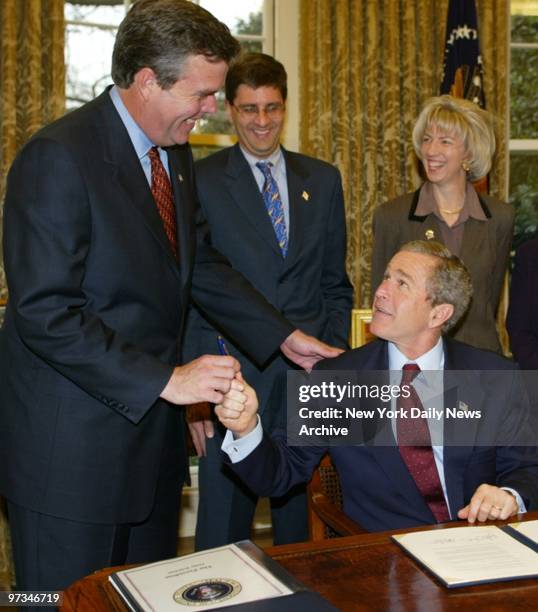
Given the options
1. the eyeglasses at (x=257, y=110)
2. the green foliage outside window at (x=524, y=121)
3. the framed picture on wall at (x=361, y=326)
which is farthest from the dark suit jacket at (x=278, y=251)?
the green foliage outside window at (x=524, y=121)

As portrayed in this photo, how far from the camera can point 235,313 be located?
2.76 metres

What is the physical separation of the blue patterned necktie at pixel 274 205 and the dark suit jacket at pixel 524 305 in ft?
3.18

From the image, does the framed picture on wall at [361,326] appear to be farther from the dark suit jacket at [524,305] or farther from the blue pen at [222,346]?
the blue pen at [222,346]

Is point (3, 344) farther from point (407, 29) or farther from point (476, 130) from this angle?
point (407, 29)

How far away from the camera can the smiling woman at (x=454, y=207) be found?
11.8 feet

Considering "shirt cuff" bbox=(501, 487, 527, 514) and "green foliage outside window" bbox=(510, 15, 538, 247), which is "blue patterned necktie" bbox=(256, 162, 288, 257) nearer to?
"shirt cuff" bbox=(501, 487, 527, 514)

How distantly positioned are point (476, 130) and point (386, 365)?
4.91ft

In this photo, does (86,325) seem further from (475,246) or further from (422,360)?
(475,246)

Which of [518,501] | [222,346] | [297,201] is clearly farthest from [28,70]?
[518,501]

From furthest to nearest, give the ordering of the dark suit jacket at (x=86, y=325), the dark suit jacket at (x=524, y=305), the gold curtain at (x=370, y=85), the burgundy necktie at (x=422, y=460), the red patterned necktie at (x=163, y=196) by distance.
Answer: the gold curtain at (x=370, y=85) < the dark suit jacket at (x=524, y=305) < the burgundy necktie at (x=422, y=460) < the red patterned necktie at (x=163, y=196) < the dark suit jacket at (x=86, y=325)

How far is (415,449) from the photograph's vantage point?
2.42 metres

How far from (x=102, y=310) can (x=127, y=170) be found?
0.36 meters

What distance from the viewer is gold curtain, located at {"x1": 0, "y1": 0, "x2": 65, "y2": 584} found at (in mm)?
4031

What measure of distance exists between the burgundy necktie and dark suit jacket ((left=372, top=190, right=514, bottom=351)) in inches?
42.6
